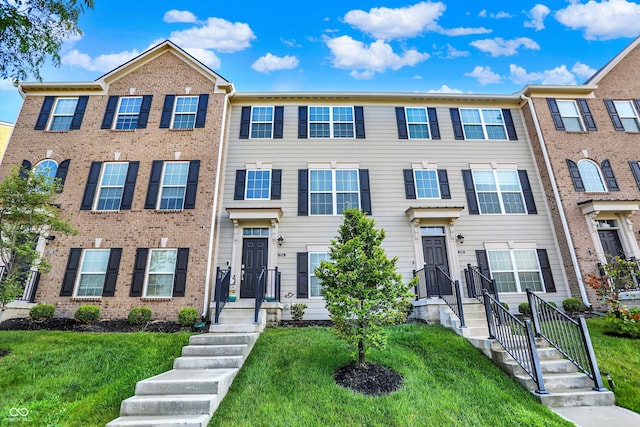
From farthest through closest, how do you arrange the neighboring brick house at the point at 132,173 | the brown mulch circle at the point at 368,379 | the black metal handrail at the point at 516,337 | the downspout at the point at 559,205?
the downspout at the point at 559,205
the neighboring brick house at the point at 132,173
the black metal handrail at the point at 516,337
the brown mulch circle at the point at 368,379

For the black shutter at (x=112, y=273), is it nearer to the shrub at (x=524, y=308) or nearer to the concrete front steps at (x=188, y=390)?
the concrete front steps at (x=188, y=390)

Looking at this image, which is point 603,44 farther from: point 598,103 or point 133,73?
point 133,73

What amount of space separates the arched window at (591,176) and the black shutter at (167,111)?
1599 centimetres

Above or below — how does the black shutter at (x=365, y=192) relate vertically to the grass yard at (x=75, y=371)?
above

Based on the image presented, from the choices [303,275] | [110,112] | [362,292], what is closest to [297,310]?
[303,275]

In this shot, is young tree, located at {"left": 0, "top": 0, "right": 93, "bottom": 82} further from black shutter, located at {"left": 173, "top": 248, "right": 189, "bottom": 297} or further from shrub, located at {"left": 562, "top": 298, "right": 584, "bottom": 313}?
shrub, located at {"left": 562, "top": 298, "right": 584, "bottom": 313}

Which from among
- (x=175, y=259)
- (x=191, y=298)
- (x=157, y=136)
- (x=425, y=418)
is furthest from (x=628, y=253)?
(x=157, y=136)

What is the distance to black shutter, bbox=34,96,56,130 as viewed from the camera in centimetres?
1145

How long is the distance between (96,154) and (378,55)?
1332 centimetres

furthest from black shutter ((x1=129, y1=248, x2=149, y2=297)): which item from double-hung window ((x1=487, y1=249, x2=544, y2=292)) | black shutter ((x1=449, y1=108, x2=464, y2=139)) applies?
black shutter ((x1=449, y1=108, x2=464, y2=139))

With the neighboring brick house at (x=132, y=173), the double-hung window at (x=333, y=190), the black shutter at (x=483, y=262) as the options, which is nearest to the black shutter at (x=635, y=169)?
the black shutter at (x=483, y=262)

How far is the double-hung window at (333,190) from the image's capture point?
11148 millimetres

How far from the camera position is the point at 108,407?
4.50 metres

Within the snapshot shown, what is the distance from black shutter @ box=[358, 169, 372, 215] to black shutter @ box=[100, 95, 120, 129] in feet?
32.2
